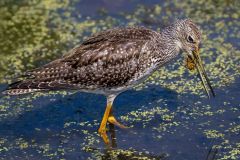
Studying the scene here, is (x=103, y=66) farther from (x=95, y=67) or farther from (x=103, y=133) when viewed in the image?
(x=103, y=133)

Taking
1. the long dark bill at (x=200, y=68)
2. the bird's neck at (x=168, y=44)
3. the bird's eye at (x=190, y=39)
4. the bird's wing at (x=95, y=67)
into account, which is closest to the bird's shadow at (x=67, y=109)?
the long dark bill at (x=200, y=68)

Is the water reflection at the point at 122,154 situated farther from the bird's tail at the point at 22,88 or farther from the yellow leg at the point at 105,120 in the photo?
the bird's tail at the point at 22,88

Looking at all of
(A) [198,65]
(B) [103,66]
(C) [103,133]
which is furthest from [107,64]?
(A) [198,65]

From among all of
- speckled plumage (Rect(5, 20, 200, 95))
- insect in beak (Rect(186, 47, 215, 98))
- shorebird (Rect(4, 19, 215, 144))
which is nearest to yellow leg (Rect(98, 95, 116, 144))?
shorebird (Rect(4, 19, 215, 144))

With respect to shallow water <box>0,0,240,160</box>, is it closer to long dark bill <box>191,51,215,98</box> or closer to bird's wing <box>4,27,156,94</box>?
long dark bill <box>191,51,215,98</box>

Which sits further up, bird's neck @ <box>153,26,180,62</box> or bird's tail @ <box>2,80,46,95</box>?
bird's neck @ <box>153,26,180,62</box>

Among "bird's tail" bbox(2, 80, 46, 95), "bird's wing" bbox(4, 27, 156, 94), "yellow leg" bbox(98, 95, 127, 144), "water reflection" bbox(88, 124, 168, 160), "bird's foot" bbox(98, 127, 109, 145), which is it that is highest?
"bird's wing" bbox(4, 27, 156, 94)

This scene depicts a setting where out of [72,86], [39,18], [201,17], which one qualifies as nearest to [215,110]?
[72,86]

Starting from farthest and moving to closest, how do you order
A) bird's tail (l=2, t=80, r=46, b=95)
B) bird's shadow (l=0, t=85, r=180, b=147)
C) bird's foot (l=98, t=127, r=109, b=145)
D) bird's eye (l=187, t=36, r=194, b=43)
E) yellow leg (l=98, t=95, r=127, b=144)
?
bird's shadow (l=0, t=85, r=180, b=147)
bird's eye (l=187, t=36, r=194, b=43)
yellow leg (l=98, t=95, r=127, b=144)
bird's foot (l=98, t=127, r=109, b=145)
bird's tail (l=2, t=80, r=46, b=95)
